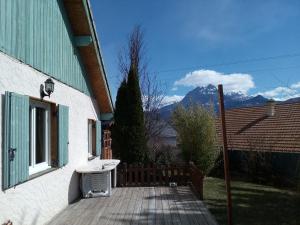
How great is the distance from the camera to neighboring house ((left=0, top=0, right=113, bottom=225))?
5406 mm

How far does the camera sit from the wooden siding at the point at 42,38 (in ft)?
18.3

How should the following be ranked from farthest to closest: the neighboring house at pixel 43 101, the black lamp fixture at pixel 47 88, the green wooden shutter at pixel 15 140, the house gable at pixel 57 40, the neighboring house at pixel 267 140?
1. the neighboring house at pixel 267 140
2. the black lamp fixture at pixel 47 88
3. the house gable at pixel 57 40
4. the neighboring house at pixel 43 101
5. the green wooden shutter at pixel 15 140

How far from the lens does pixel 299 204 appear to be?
1014 centimetres

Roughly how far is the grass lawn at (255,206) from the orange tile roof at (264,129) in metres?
4.63

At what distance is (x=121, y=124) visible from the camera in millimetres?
13789

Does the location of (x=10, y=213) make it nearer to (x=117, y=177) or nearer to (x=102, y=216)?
(x=102, y=216)

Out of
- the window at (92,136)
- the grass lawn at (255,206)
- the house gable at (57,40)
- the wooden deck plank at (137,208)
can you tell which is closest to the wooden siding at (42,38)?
the house gable at (57,40)

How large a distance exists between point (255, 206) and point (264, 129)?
36.7 feet

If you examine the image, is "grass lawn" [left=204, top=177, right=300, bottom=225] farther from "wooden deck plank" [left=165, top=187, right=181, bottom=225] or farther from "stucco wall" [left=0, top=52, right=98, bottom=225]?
"stucco wall" [left=0, top=52, right=98, bottom=225]

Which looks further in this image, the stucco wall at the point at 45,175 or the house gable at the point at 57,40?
the house gable at the point at 57,40

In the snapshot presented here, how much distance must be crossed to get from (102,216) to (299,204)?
5.54 meters

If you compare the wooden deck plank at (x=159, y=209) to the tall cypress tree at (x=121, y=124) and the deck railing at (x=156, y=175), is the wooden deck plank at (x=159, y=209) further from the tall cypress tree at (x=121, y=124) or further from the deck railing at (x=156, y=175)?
the tall cypress tree at (x=121, y=124)

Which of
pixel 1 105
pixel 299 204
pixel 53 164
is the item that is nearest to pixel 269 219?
pixel 299 204

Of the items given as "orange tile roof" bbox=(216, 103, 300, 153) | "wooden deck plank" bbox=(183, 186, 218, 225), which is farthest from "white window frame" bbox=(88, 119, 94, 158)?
"orange tile roof" bbox=(216, 103, 300, 153)
